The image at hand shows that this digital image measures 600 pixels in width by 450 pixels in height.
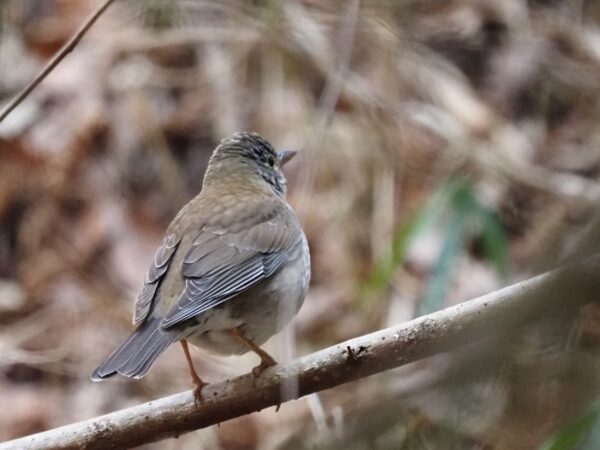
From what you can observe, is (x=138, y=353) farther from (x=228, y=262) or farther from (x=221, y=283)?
(x=228, y=262)

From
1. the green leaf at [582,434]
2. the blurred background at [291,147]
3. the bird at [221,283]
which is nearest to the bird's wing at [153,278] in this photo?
the bird at [221,283]

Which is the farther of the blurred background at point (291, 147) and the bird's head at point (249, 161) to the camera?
the blurred background at point (291, 147)

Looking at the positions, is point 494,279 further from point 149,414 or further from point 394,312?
point 149,414

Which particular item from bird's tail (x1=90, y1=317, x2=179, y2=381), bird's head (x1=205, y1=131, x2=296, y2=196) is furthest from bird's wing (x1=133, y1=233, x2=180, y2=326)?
bird's head (x1=205, y1=131, x2=296, y2=196)

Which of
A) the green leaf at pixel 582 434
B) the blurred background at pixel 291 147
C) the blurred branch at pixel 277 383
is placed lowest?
the blurred background at pixel 291 147

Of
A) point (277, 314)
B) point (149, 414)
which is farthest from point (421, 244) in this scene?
point (149, 414)

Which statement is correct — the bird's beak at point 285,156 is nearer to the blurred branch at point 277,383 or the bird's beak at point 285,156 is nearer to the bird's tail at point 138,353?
the bird's tail at point 138,353
